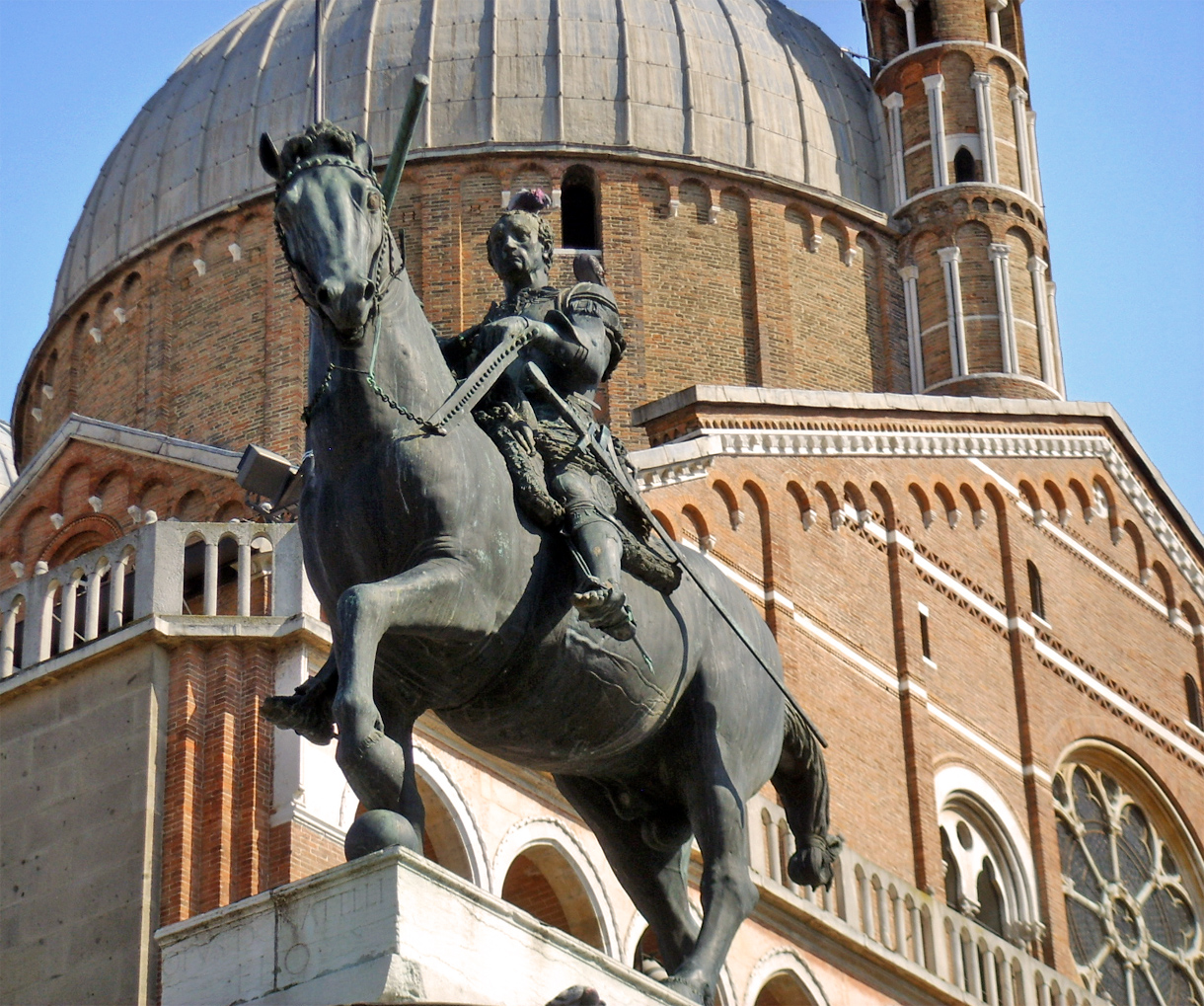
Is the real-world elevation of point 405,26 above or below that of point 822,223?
above

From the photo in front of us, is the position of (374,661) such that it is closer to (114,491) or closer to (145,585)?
(145,585)

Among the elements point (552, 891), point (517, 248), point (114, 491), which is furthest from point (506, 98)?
point (517, 248)

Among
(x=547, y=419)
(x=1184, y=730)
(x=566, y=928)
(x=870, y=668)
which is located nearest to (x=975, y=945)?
(x=870, y=668)

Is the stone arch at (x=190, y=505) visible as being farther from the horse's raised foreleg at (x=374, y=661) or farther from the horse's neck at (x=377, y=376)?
the horse's raised foreleg at (x=374, y=661)

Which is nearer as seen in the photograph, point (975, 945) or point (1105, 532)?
point (975, 945)

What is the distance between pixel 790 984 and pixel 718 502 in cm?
508

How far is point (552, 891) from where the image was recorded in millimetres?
16547

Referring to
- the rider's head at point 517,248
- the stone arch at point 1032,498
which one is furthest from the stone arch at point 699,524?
the rider's head at point 517,248

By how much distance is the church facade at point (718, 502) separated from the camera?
15.1 meters

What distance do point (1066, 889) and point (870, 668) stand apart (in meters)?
3.10

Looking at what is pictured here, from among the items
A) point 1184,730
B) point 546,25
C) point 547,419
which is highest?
point 546,25

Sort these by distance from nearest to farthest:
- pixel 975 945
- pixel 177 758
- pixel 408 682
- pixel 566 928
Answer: pixel 408 682, pixel 177 758, pixel 566 928, pixel 975 945

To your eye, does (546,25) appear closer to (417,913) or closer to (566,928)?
(566,928)

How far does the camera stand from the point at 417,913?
661cm
